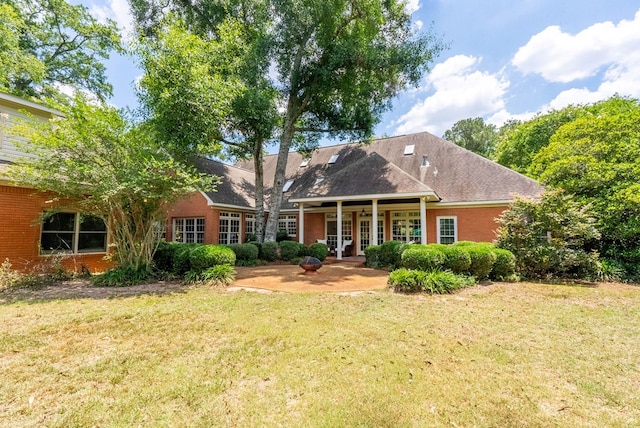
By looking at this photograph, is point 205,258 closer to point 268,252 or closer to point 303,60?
point 268,252

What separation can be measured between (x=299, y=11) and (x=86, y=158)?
1149cm

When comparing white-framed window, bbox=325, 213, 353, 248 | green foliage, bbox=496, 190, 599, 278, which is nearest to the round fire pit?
Answer: green foliage, bbox=496, 190, 599, 278

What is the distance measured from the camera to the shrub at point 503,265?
9.48m

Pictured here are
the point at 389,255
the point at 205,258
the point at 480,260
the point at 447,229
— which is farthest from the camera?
the point at 447,229

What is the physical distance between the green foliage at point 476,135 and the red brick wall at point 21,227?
39.8m

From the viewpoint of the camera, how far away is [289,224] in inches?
776

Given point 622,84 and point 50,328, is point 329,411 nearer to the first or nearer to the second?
point 50,328

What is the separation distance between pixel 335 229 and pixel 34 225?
13640 millimetres

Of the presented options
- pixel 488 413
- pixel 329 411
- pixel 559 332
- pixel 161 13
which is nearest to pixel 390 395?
pixel 329 411

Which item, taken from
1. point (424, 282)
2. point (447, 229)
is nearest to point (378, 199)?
point (447, 229)

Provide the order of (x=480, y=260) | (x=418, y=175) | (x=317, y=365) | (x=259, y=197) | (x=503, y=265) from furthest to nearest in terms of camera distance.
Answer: (x=418, y=175) < (x=259, y=197) < (x=503, y=265) < (x=480, y=260) < (x=317, y=365)

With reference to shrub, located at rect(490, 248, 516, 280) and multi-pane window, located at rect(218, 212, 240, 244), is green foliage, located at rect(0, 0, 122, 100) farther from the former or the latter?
shrub, located at rect(490, 248, 516, 280)

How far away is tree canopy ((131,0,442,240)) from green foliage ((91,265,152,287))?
5.95 meters

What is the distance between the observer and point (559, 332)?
4965 mm
